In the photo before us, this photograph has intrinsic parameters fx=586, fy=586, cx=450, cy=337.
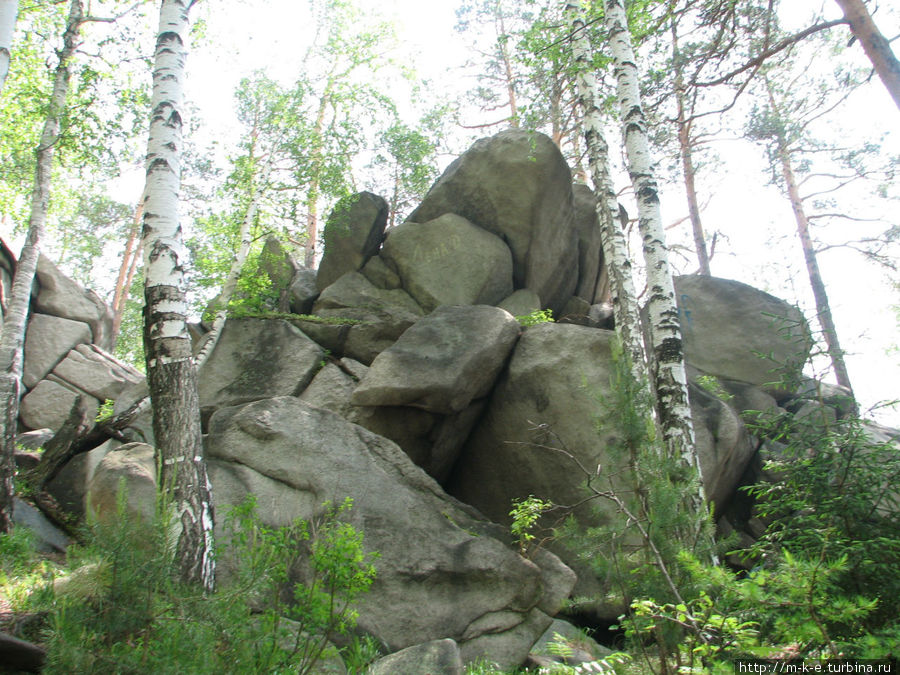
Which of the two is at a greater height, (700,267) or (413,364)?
(700,267)

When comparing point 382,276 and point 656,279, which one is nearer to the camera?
point 656,279

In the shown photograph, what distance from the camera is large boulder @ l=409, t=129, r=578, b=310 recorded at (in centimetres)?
1384

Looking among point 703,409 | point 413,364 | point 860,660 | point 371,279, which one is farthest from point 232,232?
point 860,660

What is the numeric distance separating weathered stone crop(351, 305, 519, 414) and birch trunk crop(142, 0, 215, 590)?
425 cm

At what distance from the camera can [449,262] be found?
13.5 m

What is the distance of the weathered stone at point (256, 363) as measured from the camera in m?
11.0

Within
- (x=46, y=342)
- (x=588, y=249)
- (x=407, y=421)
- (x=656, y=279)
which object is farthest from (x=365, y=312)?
(x=46, y=342)

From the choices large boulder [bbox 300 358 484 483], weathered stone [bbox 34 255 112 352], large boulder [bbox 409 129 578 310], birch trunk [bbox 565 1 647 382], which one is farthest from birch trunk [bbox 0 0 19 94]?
weathered stone [bbox 34 255 112 352]

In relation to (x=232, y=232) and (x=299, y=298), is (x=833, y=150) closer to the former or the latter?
(x=299, y=298)

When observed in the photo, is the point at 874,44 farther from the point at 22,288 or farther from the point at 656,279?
the point at 22,288

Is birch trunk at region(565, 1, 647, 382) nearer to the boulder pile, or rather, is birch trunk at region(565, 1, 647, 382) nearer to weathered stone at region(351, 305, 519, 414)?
the boulder pile

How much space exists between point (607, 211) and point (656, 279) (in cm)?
304

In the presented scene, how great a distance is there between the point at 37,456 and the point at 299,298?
5.93 meters

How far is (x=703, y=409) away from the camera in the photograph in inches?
430
